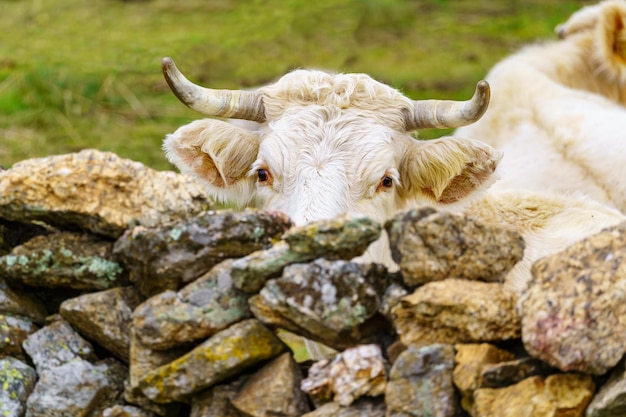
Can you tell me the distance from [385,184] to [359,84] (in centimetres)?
63

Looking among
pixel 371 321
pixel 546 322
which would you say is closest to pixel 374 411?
pixel 371 321

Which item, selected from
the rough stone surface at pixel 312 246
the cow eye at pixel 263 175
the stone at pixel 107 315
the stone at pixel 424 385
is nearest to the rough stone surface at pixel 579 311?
the stone at pixel 424 385

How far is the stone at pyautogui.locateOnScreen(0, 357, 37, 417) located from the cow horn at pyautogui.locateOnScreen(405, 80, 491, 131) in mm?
2494

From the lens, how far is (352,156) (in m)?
5.02

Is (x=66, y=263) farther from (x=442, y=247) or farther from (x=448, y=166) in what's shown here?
(x=448, y=166)

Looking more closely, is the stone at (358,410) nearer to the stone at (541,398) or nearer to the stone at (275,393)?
the stone at (275,393)

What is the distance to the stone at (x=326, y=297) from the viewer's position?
3.59 metres

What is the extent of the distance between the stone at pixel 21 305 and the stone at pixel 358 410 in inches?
59.4

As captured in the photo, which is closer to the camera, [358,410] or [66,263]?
[358,410]

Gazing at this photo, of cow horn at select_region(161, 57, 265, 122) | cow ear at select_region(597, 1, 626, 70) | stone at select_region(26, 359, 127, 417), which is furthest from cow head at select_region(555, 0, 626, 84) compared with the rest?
stone at select_region(26, 359, 127, 417)

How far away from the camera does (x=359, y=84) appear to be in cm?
538

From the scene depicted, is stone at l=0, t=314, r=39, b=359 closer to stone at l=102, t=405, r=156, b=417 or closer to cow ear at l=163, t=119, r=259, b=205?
stone at l=102, t=405, r=156, b=417

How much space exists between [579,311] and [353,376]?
0.88 meters

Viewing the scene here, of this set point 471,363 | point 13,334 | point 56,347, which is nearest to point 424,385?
point 471,363
